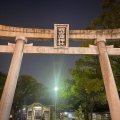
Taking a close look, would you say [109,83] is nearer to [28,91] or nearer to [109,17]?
[109,17]

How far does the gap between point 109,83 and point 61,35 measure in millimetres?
3961

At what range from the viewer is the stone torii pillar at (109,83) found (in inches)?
342

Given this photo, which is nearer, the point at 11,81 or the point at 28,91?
the point at 11,81

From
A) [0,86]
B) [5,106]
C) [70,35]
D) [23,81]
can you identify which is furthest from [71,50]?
[23,81]

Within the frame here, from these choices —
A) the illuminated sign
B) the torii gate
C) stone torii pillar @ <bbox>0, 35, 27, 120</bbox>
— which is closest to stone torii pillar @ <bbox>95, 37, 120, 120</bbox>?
the torii gate

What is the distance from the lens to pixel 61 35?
10906 mm

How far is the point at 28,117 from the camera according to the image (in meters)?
30.3

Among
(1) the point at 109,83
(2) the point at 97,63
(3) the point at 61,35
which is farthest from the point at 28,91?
(1) the point at 109,83

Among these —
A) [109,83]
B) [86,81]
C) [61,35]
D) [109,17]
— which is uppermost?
[109,17]

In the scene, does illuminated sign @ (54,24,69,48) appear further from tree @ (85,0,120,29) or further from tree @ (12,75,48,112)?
tree @ (12,75,48,112)

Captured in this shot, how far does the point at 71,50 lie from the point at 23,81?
27.1 metres

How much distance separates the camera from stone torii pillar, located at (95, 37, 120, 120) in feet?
→ 28.5

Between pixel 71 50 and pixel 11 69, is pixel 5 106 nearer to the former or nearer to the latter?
pixel 11 69

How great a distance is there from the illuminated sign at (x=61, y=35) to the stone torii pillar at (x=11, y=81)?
76.3 inches
